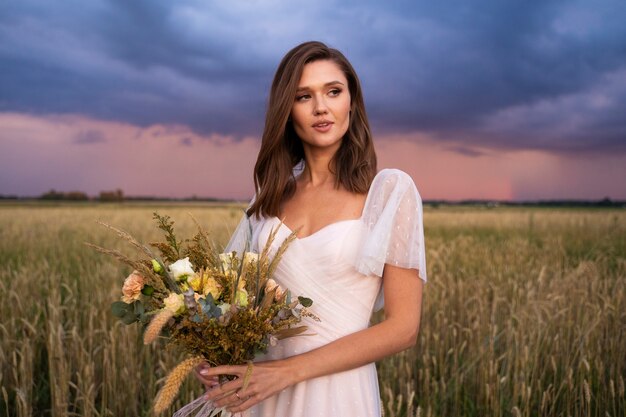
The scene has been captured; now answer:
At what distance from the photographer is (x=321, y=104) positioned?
7.00 ft

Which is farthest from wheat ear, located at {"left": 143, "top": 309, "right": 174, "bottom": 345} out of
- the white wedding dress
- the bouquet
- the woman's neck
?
the woman's neck

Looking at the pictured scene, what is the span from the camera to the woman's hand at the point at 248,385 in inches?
63.0

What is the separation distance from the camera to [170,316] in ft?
5.03

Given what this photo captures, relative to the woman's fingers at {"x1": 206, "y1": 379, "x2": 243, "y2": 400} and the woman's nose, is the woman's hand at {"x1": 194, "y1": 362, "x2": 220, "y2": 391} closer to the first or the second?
the woman's fingers at {"x1": 206, "y1": 379, "x2": 243, "y2": 400}

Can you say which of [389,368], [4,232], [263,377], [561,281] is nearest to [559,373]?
[389,368]

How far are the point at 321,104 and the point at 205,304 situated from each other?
0.96m

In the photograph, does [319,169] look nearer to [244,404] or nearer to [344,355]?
[344,355]

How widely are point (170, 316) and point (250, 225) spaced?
0.92 m

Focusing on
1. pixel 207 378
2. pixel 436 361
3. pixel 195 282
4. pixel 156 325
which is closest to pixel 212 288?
pixel 195 282

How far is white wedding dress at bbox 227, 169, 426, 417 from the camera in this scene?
1988mm

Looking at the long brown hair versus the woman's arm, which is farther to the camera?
the long brown hair

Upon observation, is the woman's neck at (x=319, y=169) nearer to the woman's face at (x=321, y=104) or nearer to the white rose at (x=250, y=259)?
the woman's face at (x=321, y=104)

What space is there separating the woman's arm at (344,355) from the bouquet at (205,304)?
72mm

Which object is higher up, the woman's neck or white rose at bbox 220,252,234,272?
the woman's neck
